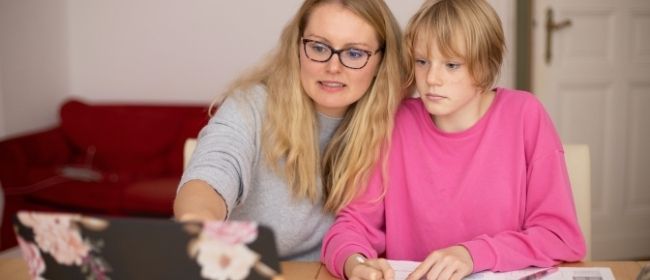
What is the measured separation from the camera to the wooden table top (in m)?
1.27

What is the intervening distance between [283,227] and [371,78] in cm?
38

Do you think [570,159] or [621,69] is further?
[621,69]

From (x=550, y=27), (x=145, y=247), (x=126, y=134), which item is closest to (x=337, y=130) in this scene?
(x=145, y=247)

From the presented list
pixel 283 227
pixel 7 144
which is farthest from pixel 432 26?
pixel 7 144

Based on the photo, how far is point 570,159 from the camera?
5.05 ft

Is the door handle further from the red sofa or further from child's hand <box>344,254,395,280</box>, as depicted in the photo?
child's hand <box>344,254,395,280</box>

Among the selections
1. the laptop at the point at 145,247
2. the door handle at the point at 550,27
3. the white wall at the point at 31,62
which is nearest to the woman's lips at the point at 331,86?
the laptop at the point at 145,247

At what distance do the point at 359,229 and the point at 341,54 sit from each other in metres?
0.36

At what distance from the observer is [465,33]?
4.48 ft

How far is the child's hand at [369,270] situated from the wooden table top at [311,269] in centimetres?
6

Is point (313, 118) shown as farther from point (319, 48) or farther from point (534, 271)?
point (534, 271)

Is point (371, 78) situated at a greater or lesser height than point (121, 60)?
greater

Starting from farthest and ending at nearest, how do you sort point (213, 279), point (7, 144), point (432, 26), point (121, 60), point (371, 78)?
1. point (121, 60)
2. point (7, 144)
3. point (371, 78)
4. point (432, 26)
5. point (213, 279)

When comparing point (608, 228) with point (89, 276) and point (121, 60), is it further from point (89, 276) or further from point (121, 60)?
point (89, 276)
